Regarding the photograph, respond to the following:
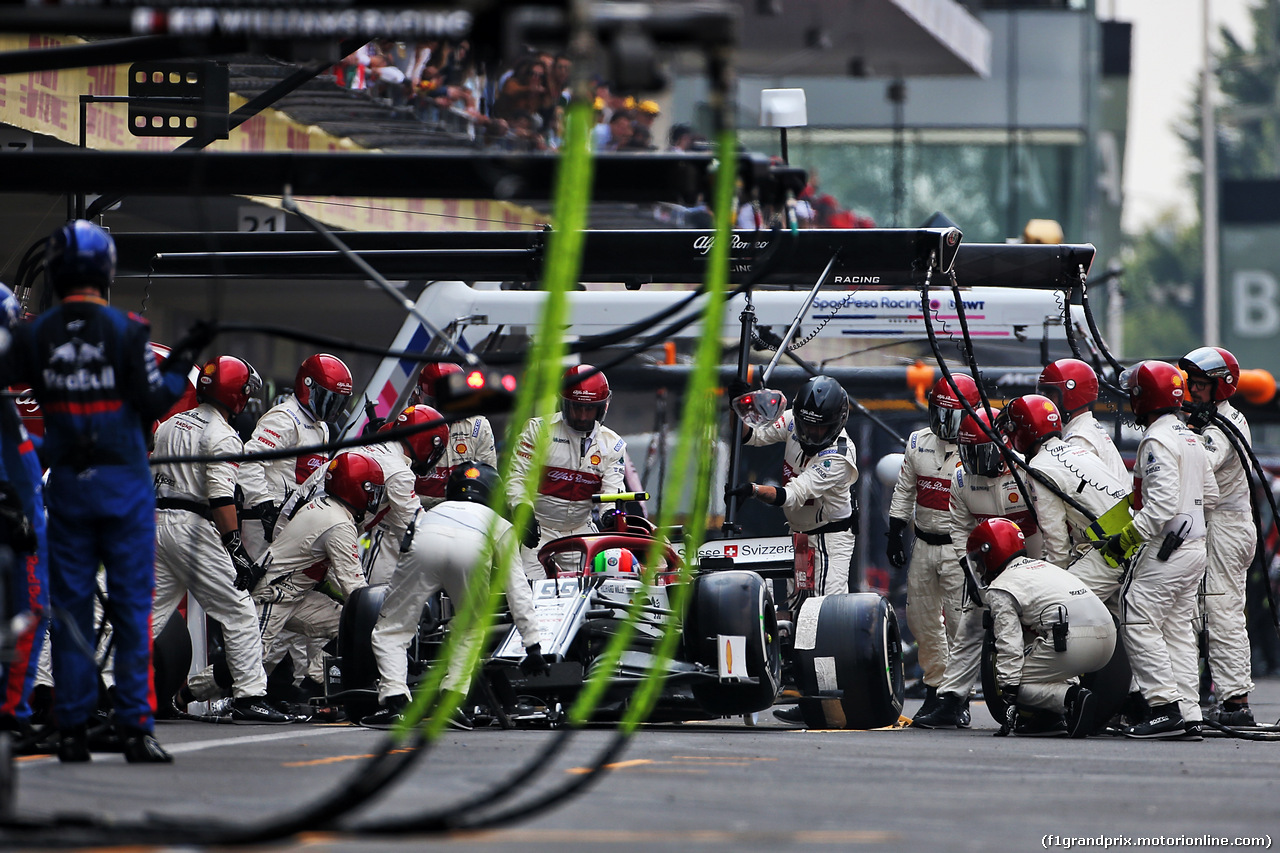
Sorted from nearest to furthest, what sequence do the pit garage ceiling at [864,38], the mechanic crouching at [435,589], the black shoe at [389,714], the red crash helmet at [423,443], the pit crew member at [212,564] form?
1. the mechanic crouching at [435,589]
2. the black shoe at [389,714]
3. the pit crew member at [212,564]
4. the red crash helmet at [423,443]
5. the pit garage ceiling at [864,38]

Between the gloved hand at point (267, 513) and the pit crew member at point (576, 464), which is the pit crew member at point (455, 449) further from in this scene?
the gloved hand at point (267, 513)

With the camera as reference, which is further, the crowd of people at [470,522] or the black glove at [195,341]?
the crowd of people at [470,522]

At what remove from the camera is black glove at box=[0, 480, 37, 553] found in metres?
7.54

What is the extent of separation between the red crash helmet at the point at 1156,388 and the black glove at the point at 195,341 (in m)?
5.42

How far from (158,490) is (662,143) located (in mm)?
17273

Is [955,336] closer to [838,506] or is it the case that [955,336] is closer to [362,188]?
[838,506]

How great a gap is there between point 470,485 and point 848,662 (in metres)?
2.46

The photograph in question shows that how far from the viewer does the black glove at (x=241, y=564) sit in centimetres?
1023

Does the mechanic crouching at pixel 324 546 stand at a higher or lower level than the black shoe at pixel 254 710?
higher

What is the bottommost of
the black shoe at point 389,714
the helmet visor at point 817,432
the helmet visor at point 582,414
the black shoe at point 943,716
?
the black shoe at point 943,716

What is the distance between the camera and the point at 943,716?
10.8m

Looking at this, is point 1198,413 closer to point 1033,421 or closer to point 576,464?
point 1033,421

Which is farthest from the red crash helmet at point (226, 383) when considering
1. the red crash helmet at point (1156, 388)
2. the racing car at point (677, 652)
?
the red crash helmet at point (1156, 388)

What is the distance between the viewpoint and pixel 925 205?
3559 cm
